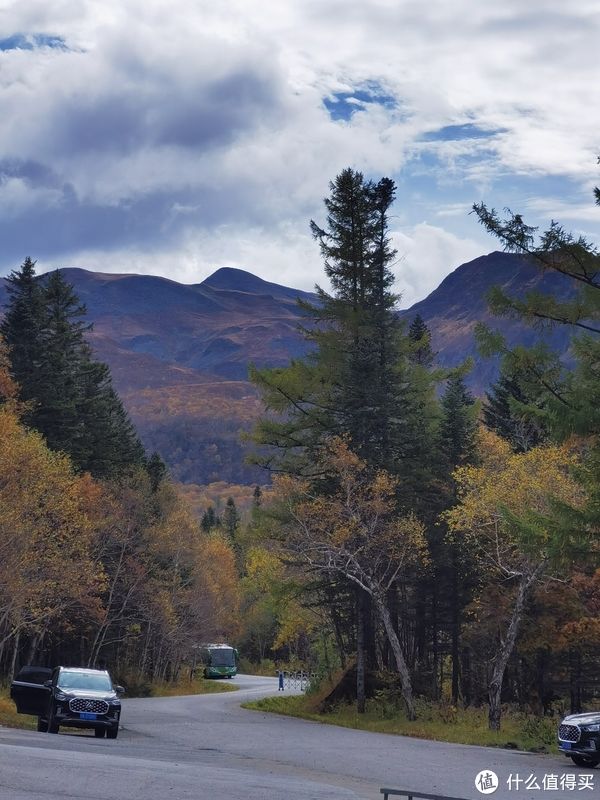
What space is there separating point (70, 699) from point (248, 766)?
829 centimetres

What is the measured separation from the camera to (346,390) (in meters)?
42.9

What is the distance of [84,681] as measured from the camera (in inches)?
1080

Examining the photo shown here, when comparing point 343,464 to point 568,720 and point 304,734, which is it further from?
point 568,720

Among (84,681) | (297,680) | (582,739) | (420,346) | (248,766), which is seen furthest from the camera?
(297,680)

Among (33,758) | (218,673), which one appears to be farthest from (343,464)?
(218,673)

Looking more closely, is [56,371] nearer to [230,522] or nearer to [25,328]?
[25,328]

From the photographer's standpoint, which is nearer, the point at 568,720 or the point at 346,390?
the point at 568,720

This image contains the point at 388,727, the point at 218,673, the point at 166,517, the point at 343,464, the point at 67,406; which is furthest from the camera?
the point at 218,673

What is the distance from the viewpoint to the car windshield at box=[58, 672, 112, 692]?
26984 mm

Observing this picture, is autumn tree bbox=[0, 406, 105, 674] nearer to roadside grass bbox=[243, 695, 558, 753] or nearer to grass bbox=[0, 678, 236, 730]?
grass bbox=[0, 678, 236, 730]

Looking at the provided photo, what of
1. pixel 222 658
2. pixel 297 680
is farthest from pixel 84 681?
pixel 222 658

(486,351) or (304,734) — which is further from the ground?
(486,351)

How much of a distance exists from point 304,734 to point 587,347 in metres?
14.7

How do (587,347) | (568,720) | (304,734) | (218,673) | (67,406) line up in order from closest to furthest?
(568,720) < (587,347) < (304,734) < (67,406) < (218,673)
